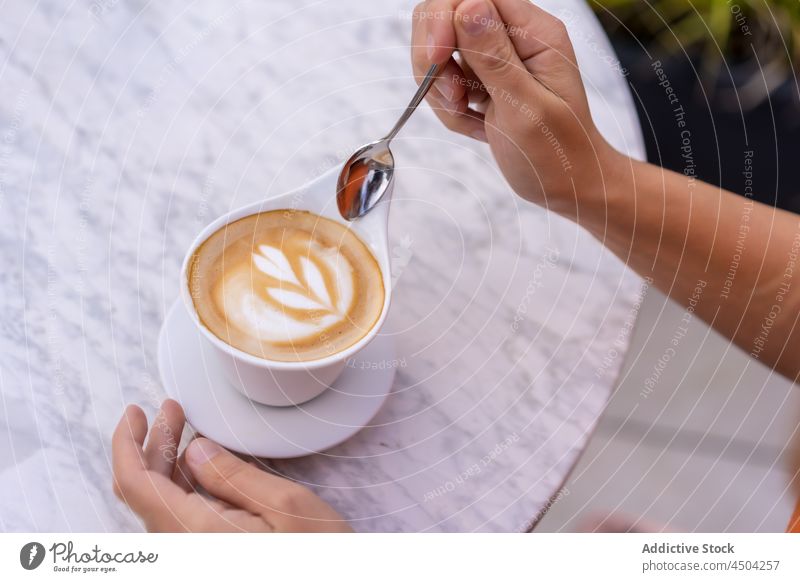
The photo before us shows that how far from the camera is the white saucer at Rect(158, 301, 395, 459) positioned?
41 cm

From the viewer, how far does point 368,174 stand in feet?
1.41

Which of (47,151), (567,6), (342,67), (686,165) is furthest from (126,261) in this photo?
(686,165)

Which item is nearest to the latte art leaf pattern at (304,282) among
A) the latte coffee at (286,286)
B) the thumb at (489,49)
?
the latte coffee at (286,286)

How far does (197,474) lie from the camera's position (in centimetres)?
40

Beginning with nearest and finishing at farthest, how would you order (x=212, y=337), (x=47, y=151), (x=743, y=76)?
(x=212, y=337)
(x=47, y=151)
(x=743, y=76)

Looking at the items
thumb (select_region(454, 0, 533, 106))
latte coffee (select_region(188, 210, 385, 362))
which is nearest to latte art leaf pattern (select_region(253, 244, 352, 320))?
latte coffee (select_region(188, 210, 385, 362))

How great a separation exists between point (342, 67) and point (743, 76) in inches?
14.4

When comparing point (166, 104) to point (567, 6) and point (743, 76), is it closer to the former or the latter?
point (567, 6)

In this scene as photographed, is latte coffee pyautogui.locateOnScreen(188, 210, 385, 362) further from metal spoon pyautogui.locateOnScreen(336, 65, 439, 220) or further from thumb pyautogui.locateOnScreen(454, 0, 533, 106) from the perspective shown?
thumb pyautogui.locateOnScreen(454, 0, 533, 106)

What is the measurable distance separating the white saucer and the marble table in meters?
0.02

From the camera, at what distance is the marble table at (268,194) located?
43cm
